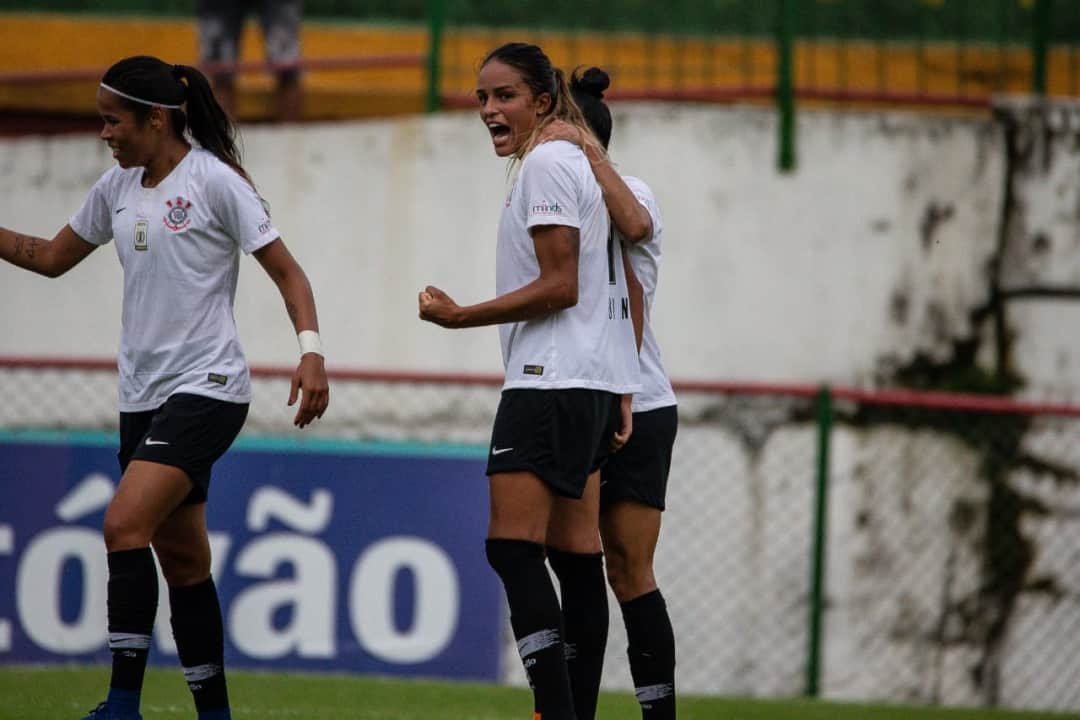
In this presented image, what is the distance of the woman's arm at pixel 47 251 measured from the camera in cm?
511

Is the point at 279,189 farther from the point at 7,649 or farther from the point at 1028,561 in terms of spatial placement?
the point at 1028,561

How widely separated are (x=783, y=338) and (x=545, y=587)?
195 inches

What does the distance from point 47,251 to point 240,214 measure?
0.78 m

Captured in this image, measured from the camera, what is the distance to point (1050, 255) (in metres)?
9.08

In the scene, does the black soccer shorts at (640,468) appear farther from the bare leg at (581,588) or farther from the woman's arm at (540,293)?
the woman's arm at (540,293)

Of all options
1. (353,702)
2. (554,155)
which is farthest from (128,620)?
(353,702)

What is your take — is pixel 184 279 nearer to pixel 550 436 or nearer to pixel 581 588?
pixel 550 436

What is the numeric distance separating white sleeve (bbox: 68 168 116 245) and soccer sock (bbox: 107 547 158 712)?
1056 millimetres

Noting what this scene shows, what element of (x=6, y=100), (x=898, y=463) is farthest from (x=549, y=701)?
(x=6, y=100)

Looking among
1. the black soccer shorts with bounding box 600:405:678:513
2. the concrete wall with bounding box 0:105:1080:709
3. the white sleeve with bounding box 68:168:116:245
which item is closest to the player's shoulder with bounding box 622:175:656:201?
the black soccer shorts with bounding box 600:405:678:513

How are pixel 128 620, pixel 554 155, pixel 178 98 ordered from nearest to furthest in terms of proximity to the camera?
1. pixel 554 155
2. pixel 128 620
3. pixel 178 98

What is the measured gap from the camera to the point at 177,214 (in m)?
4.74

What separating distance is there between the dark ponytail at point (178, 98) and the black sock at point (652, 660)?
1.75 meters

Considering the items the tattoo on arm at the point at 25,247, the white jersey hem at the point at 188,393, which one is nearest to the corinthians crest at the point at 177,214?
the white jersey hem at the point at 188,393
